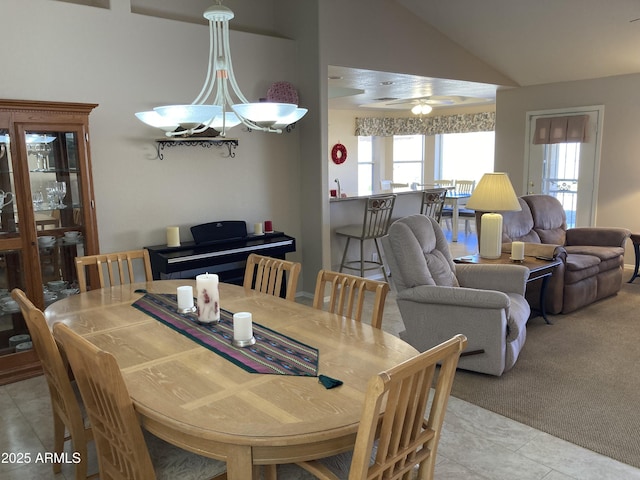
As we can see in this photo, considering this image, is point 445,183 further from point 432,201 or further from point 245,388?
point 245,388

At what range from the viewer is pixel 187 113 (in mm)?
2197

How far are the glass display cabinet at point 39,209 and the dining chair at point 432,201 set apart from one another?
3.59 meters

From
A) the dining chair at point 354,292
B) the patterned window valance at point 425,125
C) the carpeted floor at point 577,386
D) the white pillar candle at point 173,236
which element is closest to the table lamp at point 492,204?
the carpeted floor at point 577,386

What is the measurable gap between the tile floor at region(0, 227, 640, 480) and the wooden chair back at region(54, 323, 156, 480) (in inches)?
33.5

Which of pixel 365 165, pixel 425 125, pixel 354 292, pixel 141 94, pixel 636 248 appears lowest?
pixel 636 248

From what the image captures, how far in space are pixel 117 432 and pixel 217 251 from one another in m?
2.63

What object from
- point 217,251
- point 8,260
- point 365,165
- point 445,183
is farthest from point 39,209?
point 365,165

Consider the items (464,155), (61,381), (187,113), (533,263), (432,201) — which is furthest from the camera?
(464,155)

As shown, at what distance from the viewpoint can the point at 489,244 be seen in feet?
13.8

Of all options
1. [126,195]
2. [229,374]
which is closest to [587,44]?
[126,195]

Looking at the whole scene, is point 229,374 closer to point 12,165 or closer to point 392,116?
point 12,165

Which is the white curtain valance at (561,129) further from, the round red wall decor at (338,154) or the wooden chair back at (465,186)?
the round red wall decor at (338,154)

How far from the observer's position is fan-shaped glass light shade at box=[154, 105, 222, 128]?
2181 millimetres

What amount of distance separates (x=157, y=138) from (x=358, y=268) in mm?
2563
